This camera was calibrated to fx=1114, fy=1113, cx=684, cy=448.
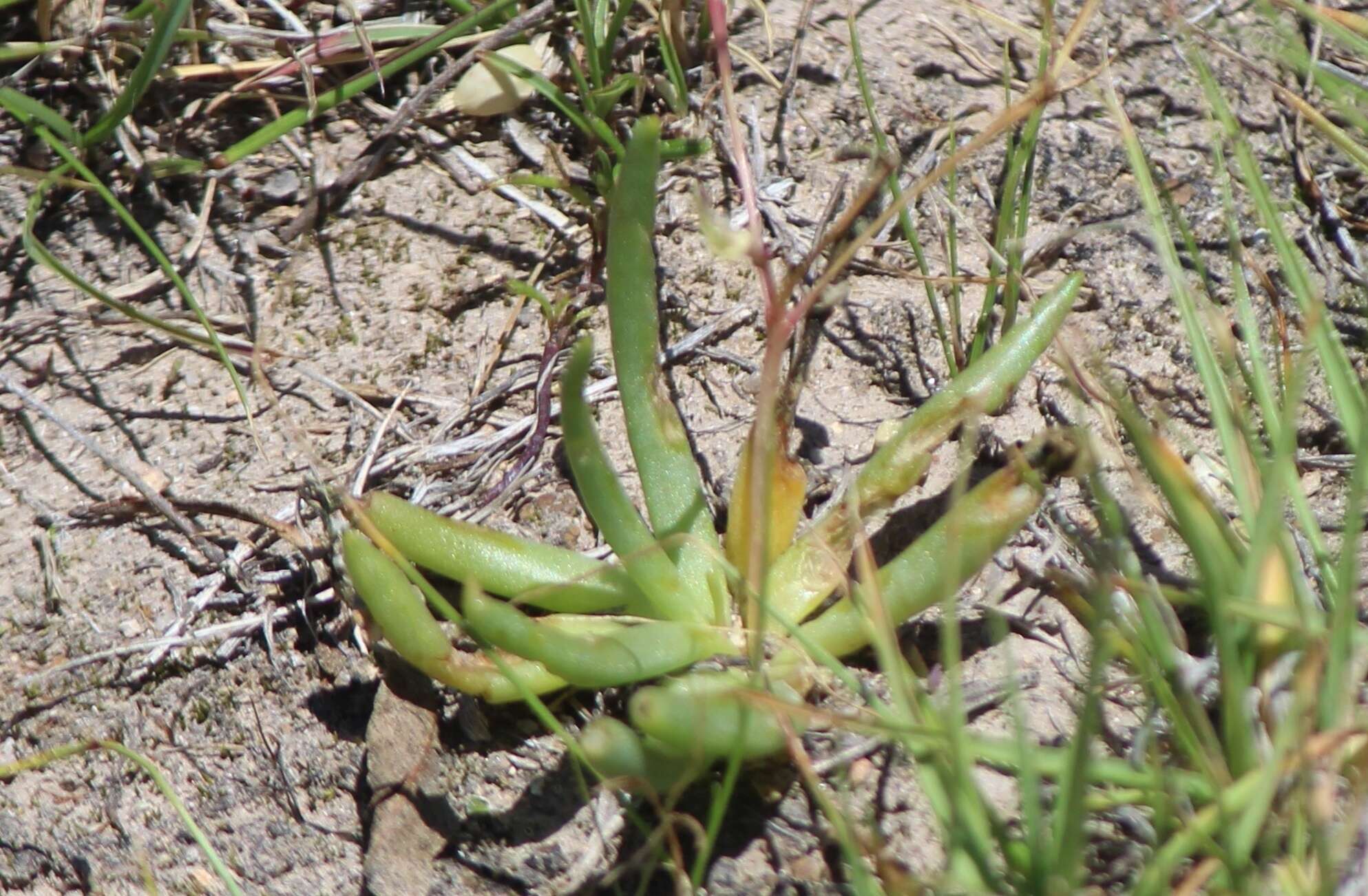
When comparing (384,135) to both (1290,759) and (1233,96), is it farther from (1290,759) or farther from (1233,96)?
(1290,759)

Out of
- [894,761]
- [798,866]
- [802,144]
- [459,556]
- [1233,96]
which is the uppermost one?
[1233,96]

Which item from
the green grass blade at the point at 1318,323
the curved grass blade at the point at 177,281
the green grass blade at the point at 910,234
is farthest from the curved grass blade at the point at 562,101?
the green grass blade at the point at 1318,323

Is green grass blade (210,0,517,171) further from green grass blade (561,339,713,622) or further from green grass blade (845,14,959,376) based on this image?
green grass blade (561,339,713,622)

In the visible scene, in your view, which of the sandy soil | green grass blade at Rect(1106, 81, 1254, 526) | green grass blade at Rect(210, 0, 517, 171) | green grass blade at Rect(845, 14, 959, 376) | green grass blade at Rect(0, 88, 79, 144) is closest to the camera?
green grass blade at Rect(1106, 81, 1254, 526)

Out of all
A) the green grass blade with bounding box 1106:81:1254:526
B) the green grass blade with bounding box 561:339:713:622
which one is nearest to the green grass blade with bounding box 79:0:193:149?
the green grass blade with bounding box 561:339:713:622

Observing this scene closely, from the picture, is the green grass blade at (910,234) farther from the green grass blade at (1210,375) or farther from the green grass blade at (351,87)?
the green grass blade at (351,87)

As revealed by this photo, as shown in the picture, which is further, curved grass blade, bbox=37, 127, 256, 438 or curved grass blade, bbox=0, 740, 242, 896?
curved grass blade, bbox=37, 127, 256, 438

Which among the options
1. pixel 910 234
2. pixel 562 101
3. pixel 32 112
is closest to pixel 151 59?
pixel 32 112

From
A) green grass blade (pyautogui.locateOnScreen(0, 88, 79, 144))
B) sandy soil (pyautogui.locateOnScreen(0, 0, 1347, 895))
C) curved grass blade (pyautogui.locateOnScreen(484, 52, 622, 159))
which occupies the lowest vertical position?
sandy soil (pyautogui.locateOnScreen(0, 0, 1347, 895))

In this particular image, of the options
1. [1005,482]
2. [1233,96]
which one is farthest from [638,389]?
[1233,96]

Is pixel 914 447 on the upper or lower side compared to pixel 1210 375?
lower

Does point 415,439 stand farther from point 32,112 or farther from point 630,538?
point 32,112
